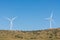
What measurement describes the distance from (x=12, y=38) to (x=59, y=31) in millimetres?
14431

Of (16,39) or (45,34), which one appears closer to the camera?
(16,39)

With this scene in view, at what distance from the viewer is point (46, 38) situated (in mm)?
58688

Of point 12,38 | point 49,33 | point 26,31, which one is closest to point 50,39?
point 49,33

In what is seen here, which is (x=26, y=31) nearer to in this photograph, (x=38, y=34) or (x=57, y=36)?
(x=38, y=34)

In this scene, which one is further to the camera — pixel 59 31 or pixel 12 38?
pixel 59 31

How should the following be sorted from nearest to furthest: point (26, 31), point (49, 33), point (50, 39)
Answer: point (50, 39)
point (49, 33)
point (26, 31)

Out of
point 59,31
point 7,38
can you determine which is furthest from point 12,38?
point 59,31

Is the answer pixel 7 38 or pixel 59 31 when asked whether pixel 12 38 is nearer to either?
pixel 7 38

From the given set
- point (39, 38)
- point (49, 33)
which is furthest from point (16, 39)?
point (49, 33)

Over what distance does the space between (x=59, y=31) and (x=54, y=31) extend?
147 cm

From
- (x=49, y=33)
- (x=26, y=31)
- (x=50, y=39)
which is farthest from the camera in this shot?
(x=26, y=31)

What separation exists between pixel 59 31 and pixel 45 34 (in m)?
4.39

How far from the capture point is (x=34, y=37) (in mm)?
59969

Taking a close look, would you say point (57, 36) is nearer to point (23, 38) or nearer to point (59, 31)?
point (59, 31)
